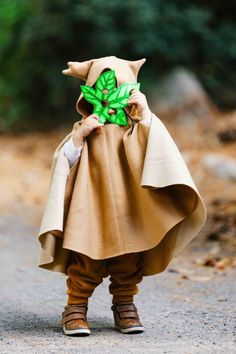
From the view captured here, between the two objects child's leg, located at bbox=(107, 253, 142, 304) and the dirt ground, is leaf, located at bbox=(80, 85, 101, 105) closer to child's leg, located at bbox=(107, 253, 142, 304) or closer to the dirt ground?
child's leg, located at bbox=(107, 253, 142, 304)

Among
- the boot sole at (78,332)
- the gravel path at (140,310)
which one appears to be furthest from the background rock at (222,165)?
the boot sole at (78,332)

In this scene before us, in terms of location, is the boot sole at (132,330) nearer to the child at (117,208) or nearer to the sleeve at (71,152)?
the child at (117,208)

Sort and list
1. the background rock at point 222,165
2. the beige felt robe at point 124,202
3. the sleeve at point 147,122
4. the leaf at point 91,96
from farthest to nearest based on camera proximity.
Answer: the background rock at point 222,165, the leaf at point 91,96, the sleeve at point 147,122, the beige felt robe at point 124,202

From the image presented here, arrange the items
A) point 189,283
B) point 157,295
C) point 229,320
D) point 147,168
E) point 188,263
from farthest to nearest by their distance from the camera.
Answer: point 188,263
point 189,283
point 157,295
point 229,320
point 147,168

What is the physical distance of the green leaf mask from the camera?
3.75m

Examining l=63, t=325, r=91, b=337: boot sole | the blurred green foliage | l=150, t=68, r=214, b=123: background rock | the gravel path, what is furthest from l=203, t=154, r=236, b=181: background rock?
l=63, t=325, r=91, b=337: boot sole

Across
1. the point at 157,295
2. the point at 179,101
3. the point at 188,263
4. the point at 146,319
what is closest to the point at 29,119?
the point at 179,101

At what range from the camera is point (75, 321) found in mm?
3684

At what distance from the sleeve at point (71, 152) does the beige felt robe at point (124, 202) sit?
23 millimetres

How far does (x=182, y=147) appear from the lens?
11.2 meters

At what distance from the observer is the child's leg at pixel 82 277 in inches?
146

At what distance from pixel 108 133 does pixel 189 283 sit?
2.14 meters

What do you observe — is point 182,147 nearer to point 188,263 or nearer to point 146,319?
point 188,263

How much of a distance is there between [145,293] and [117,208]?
5.44 feet
